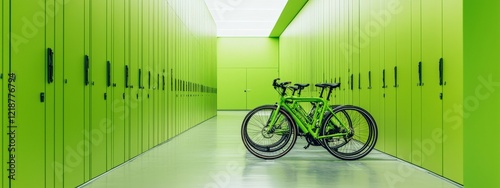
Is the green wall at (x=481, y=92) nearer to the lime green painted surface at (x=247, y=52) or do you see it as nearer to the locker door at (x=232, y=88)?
the locker door at (x=232, y=88)

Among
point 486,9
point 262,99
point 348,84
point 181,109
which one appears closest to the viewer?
point 486,9

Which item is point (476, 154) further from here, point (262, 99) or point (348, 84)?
point (262, 99)

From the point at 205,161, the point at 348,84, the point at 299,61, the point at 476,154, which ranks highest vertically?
the point at 299,61

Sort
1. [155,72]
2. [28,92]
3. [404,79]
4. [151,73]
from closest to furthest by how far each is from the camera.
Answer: [28,92] < [404,79] < [151,73] < [155,72]

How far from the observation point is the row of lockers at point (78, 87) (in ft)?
8.17

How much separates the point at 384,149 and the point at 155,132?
122 inches

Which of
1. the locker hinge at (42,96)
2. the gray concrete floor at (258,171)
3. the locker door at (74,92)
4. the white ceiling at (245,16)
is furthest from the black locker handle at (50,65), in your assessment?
the white ceiling at (245,16)

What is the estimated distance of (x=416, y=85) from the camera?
425 cm

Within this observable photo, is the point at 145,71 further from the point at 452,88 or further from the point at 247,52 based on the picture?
the point at 247,52

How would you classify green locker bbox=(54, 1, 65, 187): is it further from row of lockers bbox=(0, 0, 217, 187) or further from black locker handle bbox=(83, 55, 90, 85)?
black locker handle bbox=(83, 55, 90, 85)

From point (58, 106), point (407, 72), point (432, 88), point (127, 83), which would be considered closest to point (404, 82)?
point (407, 72)

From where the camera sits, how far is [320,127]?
16.1 ft

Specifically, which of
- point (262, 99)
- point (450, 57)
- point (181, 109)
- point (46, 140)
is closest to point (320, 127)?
point (450, 57)

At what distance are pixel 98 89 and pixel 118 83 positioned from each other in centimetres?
57
